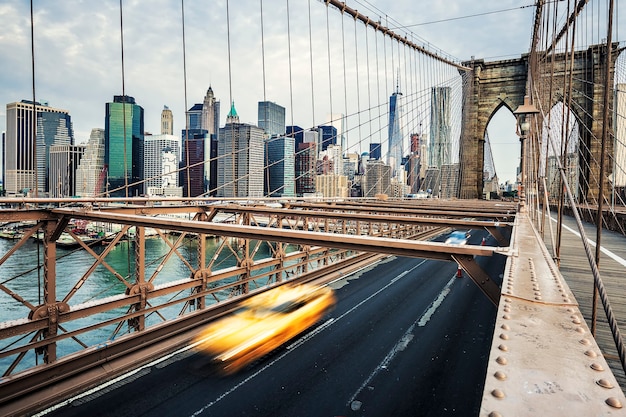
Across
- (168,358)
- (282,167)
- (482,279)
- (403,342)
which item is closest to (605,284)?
(482,279)

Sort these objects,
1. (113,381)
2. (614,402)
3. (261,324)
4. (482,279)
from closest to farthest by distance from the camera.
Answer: (614,402) < (482,279) < (113,381) < (261,324)

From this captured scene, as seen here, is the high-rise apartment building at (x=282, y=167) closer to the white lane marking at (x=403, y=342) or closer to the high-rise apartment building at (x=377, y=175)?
the high-rise apartment building at (x=377, y=175)

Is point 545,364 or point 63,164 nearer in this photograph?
point 545,364

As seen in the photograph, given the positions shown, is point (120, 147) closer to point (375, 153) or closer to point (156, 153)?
point (156, 153)

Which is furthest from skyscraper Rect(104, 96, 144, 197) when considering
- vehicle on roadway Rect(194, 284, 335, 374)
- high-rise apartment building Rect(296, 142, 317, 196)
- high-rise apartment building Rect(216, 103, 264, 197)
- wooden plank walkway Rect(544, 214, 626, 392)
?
wooden plank walkway Rect(544, 214, 626, 392)

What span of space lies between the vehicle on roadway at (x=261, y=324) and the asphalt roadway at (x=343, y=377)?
1.44 ft

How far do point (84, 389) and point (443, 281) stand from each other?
1667cm

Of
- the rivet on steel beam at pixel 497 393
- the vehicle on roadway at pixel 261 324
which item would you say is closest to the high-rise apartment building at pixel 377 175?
the vehicle on roadway at pixel 261 324

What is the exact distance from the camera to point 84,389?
28.0 feet

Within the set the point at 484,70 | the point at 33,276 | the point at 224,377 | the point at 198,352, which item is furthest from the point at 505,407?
the point at 33,276

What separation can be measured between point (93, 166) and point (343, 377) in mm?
35781

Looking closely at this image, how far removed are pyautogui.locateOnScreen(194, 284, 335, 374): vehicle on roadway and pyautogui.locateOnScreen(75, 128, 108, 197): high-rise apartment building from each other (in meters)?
24.9

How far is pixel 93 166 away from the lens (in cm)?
3606

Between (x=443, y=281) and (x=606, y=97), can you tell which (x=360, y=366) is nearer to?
(x=606, y=97)
